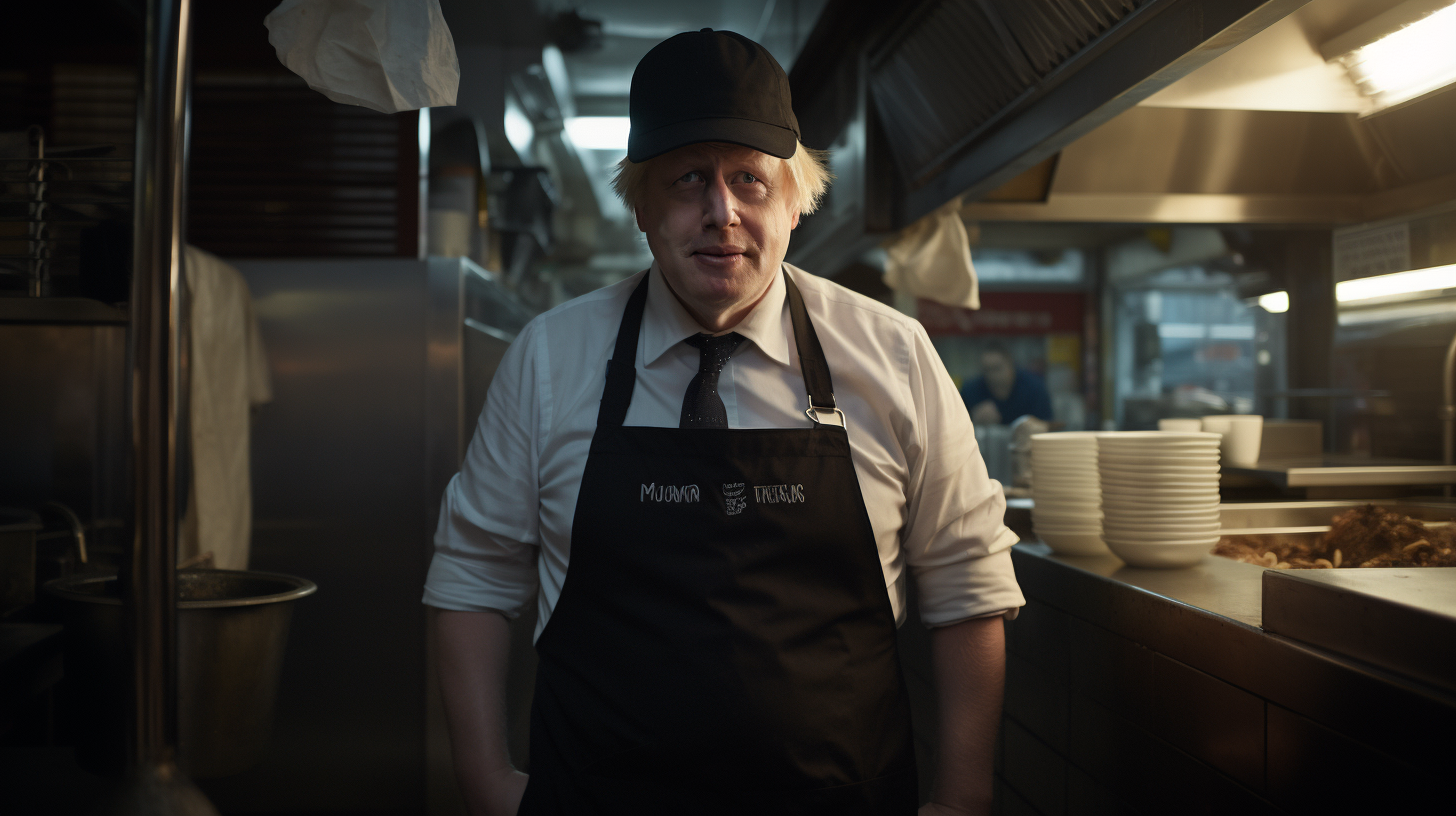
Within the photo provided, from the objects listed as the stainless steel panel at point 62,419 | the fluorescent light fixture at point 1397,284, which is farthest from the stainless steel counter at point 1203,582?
the stainless steel panel at point 62,419

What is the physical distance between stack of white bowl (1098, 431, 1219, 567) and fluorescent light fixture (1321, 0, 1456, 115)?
989mm

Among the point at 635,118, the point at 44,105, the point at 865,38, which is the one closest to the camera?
the point at 635,118

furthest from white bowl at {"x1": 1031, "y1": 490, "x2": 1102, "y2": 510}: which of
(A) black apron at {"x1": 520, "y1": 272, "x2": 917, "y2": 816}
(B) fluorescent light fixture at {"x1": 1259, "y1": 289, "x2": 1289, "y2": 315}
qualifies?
(B) fluorescent light fixture at {"x1": 1259, "y1": 289, "x2": 1289, "y2": 315}

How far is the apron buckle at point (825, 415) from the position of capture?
4.39ft

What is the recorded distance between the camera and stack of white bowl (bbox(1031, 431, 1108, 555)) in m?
1.72

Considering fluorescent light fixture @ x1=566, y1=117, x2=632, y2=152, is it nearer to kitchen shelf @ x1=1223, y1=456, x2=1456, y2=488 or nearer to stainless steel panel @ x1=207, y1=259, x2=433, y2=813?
stainless steel panel @ x1=207, y1=259, x2=433, y2=813

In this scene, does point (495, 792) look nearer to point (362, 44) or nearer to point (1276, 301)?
point (362, 44)

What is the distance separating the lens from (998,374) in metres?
6.07

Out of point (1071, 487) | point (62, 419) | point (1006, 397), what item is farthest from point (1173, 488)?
point (1006, 397)

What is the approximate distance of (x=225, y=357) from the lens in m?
2.33

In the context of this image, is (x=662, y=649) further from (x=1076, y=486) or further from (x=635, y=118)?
(x=1076, y=486)

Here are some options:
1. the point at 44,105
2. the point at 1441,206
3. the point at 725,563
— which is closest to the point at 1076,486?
the point at 725,563

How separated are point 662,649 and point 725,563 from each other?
14 cm

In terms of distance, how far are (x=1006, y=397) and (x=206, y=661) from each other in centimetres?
513
